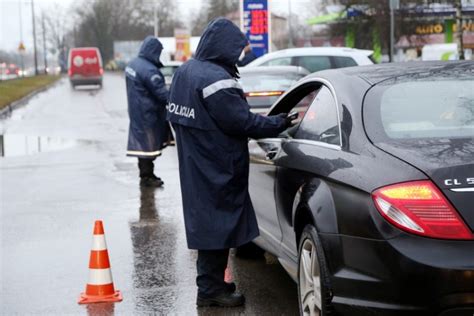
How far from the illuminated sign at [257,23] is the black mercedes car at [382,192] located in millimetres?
24784

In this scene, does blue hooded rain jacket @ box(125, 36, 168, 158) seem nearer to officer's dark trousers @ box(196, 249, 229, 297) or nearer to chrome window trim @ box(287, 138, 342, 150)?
officer's dark trousers @ box(196, 249, 229, 297)

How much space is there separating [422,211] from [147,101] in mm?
7614

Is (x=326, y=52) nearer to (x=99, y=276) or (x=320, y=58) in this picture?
(x=320, y=58)

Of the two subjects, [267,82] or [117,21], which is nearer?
[267,82]

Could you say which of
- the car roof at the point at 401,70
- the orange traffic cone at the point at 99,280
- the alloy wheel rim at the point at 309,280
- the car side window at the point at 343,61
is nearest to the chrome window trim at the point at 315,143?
the car roof at the point at 401,70

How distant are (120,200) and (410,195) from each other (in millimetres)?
6841

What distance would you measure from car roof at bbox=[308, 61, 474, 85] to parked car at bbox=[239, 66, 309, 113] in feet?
24.6

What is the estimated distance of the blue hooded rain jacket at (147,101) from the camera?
36.0 ft

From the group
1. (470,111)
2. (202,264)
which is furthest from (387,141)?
(202,264)

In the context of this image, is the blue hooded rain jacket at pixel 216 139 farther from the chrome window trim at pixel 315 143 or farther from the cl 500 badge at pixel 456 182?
the cl 500 badge at pixel 456 182

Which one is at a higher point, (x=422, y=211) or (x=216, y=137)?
(x=216, y=137)

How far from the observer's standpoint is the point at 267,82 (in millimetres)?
13320

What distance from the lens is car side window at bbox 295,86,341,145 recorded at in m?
4.80

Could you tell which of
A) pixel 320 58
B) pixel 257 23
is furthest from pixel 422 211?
pixel 257 23
